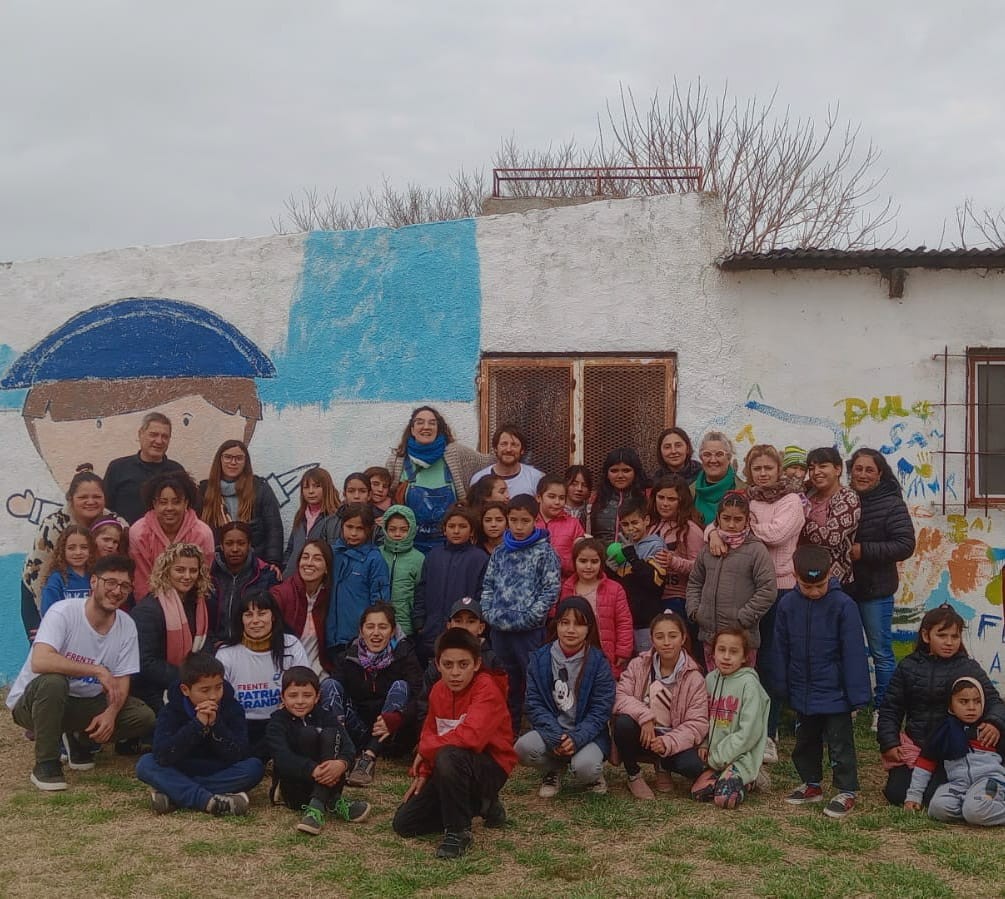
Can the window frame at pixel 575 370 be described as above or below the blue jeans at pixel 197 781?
above

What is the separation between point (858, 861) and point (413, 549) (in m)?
2.92

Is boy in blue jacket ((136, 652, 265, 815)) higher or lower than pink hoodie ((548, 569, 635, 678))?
lower

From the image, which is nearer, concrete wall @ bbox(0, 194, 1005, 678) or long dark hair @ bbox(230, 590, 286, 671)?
long dark hair @ bbox(230, 590, 286, 671)

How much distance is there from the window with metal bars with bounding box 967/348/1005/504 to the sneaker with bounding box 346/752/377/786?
14.1ft

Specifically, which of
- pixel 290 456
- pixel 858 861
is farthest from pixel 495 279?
pixel 858 861

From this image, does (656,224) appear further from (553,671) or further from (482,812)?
(482,812)

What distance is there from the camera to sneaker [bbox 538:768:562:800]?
530cm

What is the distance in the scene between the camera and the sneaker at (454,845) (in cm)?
447

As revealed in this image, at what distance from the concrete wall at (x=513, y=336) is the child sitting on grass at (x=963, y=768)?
86.0 inches

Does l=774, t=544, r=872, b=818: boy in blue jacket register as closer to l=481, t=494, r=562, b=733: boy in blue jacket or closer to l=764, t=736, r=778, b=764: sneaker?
l=764, t=736, r=778, b=764: sneaker

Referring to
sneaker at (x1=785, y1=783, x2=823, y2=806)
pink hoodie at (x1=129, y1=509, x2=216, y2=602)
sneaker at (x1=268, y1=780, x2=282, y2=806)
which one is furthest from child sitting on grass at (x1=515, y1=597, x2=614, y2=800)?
pink hoodie at (x1=129, y1=509, x2=216, y2=602)

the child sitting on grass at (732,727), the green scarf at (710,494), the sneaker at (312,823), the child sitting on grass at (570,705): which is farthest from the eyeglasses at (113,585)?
→ the green scarf at (710,494)

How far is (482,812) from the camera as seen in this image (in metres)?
4.84

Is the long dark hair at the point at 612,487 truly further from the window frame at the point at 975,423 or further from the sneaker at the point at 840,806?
the window frame at the point at 975,423
